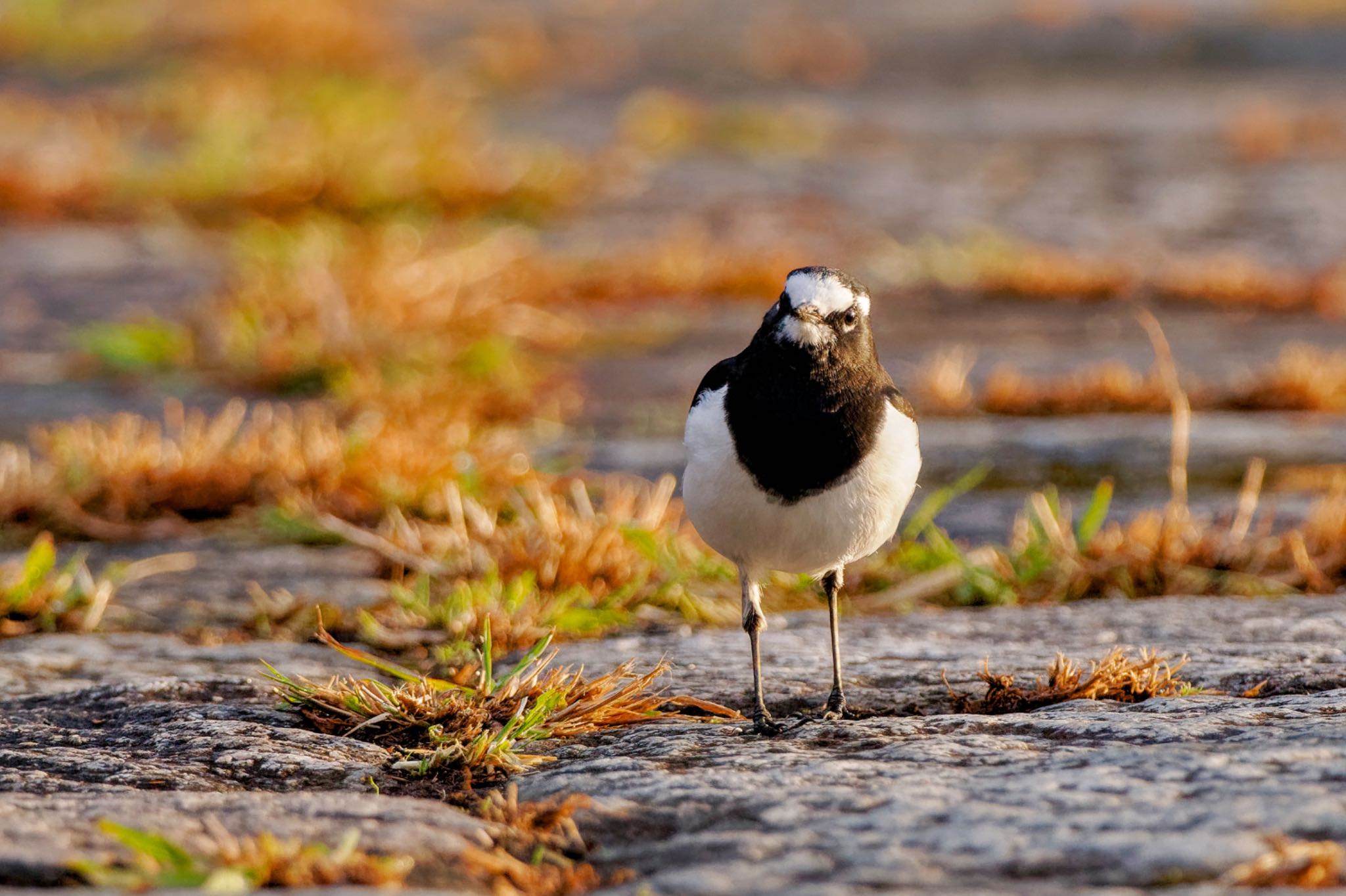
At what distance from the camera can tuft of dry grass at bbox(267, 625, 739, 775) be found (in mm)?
2787

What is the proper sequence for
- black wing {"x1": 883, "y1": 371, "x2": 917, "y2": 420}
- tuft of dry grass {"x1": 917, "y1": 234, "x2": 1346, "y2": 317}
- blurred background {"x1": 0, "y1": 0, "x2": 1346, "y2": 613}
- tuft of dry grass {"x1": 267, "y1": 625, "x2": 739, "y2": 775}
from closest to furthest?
tuft of dry grass {"x1": 267, "y1": 625, "x2": 739, "y2": 775} < black wing {"x1": 883, "y1": 371, "x2": 917, "y2": 420} < blurred background {"x1": 0, "y1": 0, "x2": 1346, "y2": 613} < tuft of dry grass {"x1": 917, "y1": 234, "x2": 1346, "y2": 317}

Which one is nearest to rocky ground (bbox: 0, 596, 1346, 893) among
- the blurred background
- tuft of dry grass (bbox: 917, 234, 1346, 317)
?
the blurred background

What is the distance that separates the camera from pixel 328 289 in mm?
7082

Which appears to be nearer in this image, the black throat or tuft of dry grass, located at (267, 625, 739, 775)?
tuft of dry grass, located at (267, 625, 739, 775)

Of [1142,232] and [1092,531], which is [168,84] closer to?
[1142,232]

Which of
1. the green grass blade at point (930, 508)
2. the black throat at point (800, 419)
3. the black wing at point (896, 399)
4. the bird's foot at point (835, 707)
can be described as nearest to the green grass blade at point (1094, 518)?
the green grass blade at point (930, 508)

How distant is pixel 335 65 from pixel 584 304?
26.1 ft

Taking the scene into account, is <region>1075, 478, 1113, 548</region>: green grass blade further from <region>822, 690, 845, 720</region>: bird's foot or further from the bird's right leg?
<region>822, 690, 845, 720</region>: bird's foot

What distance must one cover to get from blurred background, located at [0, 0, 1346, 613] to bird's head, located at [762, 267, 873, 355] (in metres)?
1.60

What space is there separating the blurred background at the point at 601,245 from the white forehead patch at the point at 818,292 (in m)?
1.63

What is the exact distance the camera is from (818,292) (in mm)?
3078

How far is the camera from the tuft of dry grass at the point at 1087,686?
116 inches

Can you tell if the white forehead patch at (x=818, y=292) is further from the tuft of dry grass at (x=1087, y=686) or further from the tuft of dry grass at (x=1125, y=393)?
the tuft of dry grass at (x=1125, y=393)

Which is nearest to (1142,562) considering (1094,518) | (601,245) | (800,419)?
(1094,518)
